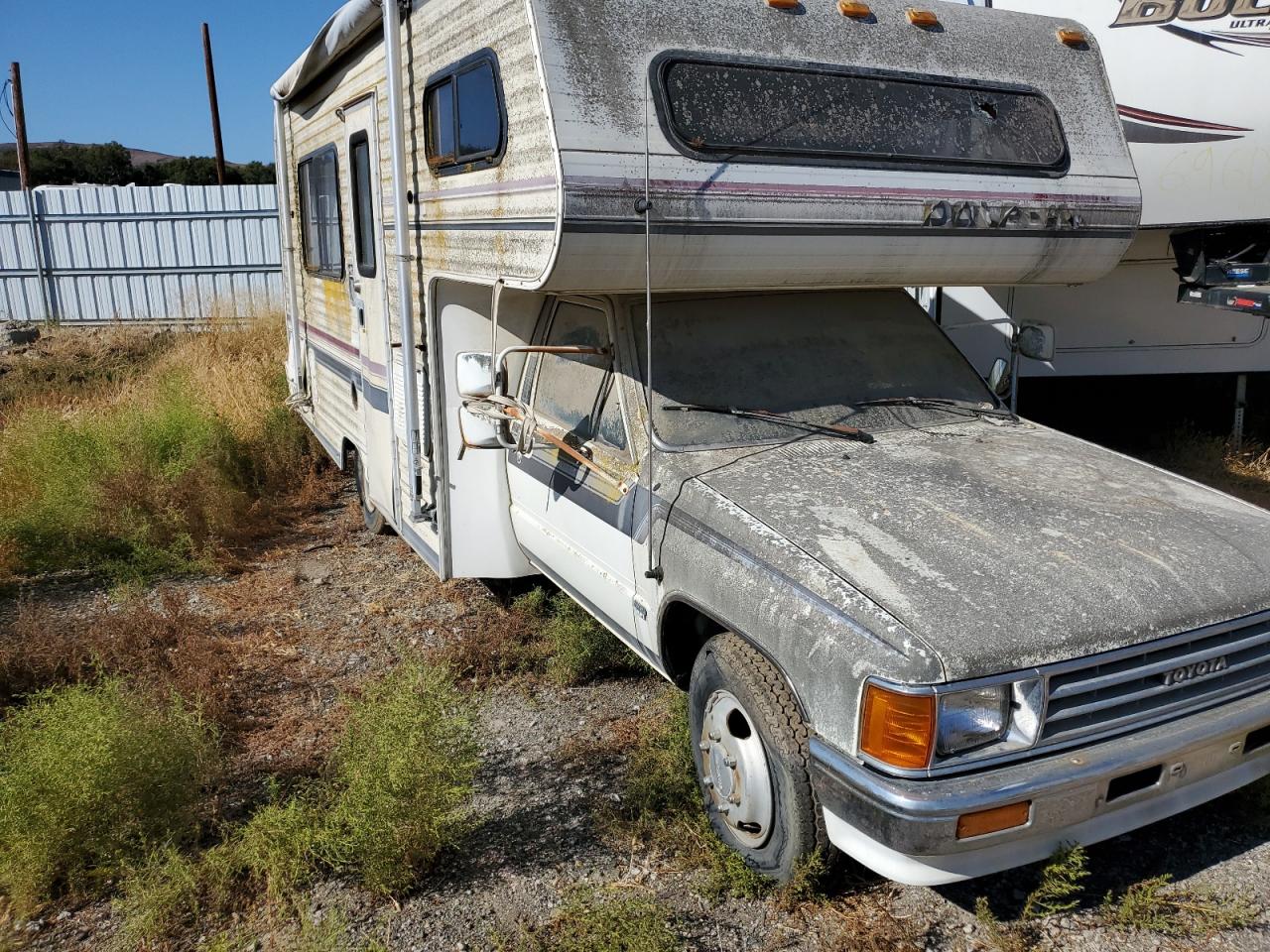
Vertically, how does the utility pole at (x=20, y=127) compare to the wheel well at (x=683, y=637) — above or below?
above

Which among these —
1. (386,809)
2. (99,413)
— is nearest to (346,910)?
(386,809)

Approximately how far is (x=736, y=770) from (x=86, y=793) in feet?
6.83

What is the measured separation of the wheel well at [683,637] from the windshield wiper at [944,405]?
112 centimetres

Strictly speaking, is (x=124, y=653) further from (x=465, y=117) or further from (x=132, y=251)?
(x=132, y=251)

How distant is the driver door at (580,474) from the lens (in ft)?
13.0

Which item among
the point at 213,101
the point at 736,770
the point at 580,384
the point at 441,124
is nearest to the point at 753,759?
the point at 736,770

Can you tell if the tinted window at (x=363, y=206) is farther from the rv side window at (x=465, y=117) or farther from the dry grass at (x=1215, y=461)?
the dry grass at (x=1215, y=461)

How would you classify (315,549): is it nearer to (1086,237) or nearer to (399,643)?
(399,643)

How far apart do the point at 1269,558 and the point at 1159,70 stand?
15.4 feet

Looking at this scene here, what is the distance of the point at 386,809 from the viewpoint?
327 centimetres

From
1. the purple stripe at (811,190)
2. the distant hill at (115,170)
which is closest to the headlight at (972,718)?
the purple stripe at (811,190)

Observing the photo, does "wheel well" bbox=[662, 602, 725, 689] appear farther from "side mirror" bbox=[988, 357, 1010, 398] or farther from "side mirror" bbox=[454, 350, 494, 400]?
"side mirror" bbox=[988, 357, 1010, 398]

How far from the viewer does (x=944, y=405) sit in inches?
172

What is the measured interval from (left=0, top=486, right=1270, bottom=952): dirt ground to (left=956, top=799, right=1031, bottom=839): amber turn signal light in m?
0.56
